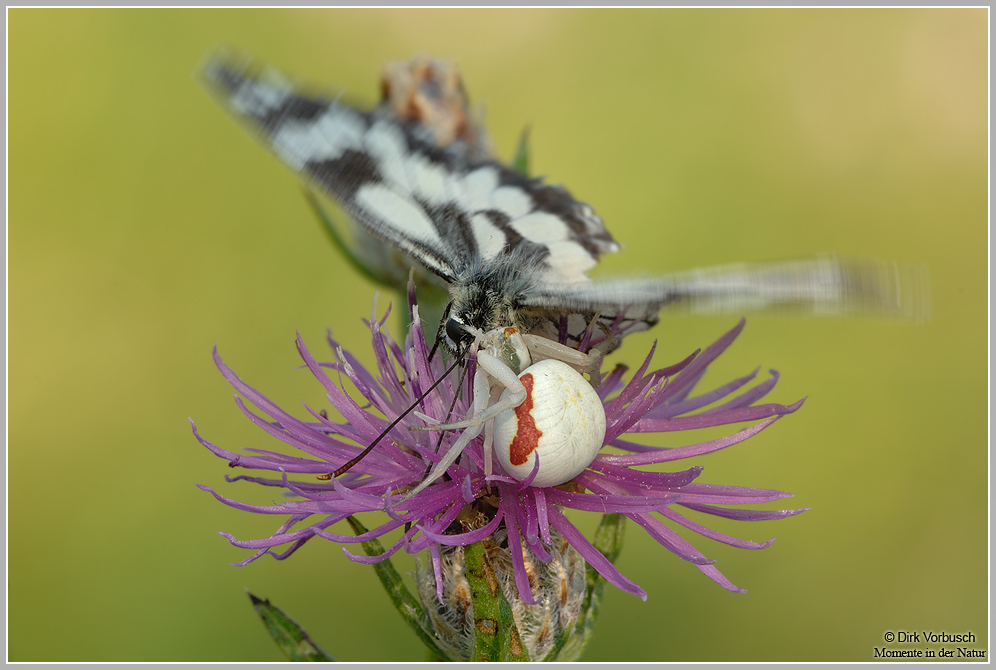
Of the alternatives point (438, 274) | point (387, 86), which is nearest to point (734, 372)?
point (387, 86)

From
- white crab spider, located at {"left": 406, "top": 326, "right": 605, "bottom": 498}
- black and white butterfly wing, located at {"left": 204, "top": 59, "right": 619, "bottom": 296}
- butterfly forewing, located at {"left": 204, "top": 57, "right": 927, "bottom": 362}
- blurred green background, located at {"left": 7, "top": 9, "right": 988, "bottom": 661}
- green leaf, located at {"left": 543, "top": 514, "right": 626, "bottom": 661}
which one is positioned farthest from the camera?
blurred green background, located at {"left": 7, "top": 9, "right": 988, "bottom": 661}

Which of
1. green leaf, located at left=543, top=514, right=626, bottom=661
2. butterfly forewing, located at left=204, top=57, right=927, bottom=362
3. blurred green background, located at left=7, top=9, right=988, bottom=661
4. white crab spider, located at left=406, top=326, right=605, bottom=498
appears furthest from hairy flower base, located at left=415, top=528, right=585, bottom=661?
blurred green background, located at left=7, top=9, right=988, bottom=661

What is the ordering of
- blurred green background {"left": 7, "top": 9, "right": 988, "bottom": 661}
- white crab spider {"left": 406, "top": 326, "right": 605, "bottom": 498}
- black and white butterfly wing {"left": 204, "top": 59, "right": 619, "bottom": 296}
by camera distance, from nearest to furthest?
white crab spider {"left": 406, "top": 326, "right": 605, "bottom": 498} < black and white butterfly wing {"left": 204, "top": 59, "right": 619, "bottom": 296} < blurred green background {"left": 7, "top": 9, "right": 988, "bottom": 661}

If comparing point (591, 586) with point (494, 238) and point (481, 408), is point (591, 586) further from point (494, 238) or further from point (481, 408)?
point (494, 238)

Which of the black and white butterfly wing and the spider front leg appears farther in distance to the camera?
the black and white butterfly wing

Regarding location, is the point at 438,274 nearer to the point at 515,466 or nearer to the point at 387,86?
the point at 515,466

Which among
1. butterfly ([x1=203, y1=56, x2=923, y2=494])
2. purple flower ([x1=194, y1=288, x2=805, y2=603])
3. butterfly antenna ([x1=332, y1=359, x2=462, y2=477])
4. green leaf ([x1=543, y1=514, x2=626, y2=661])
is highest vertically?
butterfly ([x1=203, y1=56, x2=923, y2=494])

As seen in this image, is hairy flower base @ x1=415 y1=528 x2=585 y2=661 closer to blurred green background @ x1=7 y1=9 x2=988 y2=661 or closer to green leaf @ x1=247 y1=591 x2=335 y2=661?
green leaf @ x1=247 y1=591 x2=335 y2=661
